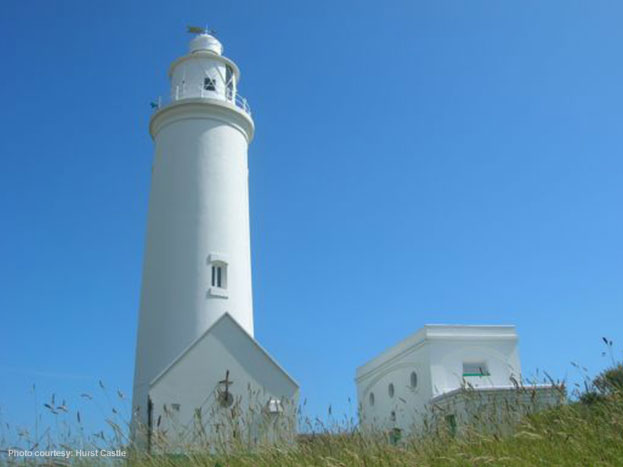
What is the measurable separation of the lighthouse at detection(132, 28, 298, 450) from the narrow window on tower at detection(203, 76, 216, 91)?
0.03m

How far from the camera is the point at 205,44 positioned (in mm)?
20859

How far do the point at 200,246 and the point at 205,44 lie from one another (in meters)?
7.66

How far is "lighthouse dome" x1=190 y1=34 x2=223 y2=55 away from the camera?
20.8 metres

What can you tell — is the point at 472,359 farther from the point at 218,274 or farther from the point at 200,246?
the point at 200,246

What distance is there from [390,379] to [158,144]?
40.2 ft

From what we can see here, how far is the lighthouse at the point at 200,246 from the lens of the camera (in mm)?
13750

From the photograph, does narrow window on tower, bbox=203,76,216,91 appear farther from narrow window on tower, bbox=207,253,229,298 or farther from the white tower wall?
narrow window on tower, bbox=207,253,229,298

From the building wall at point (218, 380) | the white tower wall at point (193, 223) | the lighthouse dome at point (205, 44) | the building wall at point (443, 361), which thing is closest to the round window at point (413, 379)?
Answer: the building wall at point (443, 361)

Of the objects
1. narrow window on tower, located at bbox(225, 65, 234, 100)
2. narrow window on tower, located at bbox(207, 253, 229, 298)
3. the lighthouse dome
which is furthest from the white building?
the lighthouse dome

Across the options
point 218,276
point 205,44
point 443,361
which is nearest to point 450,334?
point 443,361

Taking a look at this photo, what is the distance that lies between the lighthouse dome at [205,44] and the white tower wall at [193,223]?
1.30ft

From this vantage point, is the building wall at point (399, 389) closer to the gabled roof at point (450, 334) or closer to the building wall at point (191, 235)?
the gabled roof at point (450, 334)

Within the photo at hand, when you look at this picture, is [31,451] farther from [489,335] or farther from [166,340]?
[489,335]

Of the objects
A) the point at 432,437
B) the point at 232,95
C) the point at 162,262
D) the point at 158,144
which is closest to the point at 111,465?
the point at 432,437
